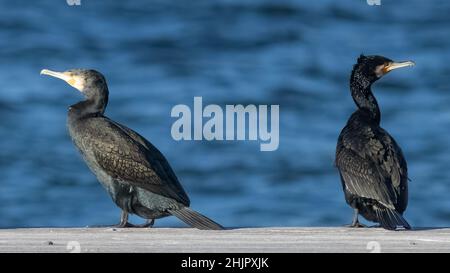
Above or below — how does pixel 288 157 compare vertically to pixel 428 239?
above

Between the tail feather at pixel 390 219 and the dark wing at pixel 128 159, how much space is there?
1097 mm

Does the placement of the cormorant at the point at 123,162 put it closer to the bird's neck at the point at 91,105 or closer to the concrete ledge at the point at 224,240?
the bird's neck at the point at 91,105

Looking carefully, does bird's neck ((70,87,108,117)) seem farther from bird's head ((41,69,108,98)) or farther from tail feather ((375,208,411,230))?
tail feather ((375,208,411,230))

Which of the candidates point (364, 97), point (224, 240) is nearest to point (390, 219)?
point (224, 240)

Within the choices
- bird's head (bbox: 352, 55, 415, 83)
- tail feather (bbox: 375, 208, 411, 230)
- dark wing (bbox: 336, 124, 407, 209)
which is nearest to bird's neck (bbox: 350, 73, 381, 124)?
bird's head (bbox: 352, 55, 415, 83)

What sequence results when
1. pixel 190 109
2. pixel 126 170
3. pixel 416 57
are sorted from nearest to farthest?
pixel 126 170 < pixel 190 109 < pixel 416 57

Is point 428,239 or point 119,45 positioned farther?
point 119,45

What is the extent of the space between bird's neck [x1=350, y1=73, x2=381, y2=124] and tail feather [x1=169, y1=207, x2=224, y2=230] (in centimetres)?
165

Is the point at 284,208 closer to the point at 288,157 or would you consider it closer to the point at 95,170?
the point at 288,157

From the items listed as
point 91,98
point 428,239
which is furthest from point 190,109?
point 428,239
